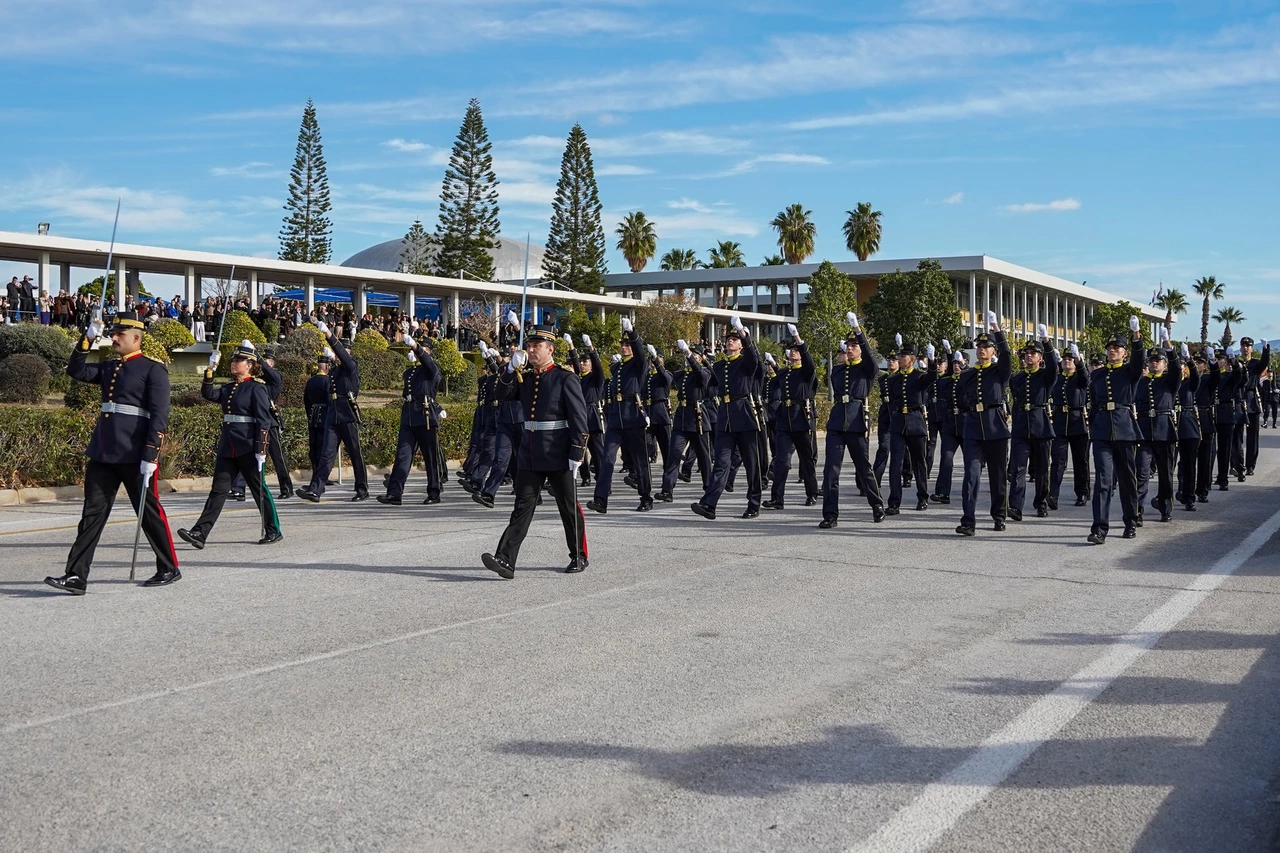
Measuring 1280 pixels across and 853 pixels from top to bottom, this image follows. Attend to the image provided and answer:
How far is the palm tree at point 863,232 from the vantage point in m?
83.8

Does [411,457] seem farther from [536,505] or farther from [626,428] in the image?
[536,505]

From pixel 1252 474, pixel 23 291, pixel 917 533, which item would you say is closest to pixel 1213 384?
pixel 1252 474

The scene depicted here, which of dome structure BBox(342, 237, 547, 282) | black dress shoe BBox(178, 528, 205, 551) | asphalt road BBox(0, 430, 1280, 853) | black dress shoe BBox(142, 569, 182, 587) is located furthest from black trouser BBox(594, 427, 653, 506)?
dome structure BBox(342, 237, 547, 282)

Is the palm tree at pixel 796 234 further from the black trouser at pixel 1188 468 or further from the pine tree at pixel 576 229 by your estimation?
the black trouser at pixel 1188 468

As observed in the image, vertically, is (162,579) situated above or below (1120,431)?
below

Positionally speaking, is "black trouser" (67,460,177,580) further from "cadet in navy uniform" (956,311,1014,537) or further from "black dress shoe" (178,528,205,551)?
"cadet in navy uniform" (956,311,1014,537)

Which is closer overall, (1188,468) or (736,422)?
(736,422)

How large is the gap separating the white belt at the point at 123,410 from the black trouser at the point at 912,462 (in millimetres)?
8513

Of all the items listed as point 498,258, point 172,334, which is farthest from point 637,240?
point 172,334

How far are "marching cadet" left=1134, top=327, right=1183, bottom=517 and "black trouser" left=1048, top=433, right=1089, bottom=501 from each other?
1166 millimetres

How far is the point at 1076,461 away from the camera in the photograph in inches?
594

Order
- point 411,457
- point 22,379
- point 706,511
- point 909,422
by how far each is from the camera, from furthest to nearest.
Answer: point 22,379 < point 909,422 < point 411,457 < point 706,511

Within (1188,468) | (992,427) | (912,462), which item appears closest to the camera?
(992,427)

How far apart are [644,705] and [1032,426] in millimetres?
9842
